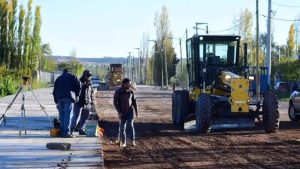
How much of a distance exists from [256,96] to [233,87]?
7.00ft

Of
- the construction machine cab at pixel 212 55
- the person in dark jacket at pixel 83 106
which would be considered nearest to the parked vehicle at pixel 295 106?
the construction machine cab at pixel 212 55

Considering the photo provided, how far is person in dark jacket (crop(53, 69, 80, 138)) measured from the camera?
16.9m

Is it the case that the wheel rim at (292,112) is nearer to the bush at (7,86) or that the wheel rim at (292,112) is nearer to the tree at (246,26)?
the bush at (7,86)

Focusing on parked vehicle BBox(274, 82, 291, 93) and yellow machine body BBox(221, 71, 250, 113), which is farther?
parked vehicle BBox(274, 82, 291, 93)

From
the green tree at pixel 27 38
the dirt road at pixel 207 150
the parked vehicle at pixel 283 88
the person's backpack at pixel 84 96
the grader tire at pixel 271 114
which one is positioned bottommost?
the parked vehicle at pixel 283 88

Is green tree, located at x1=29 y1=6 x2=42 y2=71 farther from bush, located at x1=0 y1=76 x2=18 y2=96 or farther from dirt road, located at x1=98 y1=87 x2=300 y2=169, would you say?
dirt road, located at x1=98 y1=87 x2=300 y2=169

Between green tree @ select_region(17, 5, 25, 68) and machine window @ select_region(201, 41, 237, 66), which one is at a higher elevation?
green tree @ select_region(17, 5, 25, 68)

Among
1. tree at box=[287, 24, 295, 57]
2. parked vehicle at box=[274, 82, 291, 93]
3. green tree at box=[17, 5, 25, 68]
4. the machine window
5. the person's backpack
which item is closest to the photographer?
the person's backpack

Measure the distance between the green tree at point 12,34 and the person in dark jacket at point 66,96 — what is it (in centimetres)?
3952

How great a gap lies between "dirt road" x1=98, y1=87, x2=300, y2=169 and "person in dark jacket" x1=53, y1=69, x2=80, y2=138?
47.9 inches

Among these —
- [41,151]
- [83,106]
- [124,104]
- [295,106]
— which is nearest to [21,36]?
[295,106]

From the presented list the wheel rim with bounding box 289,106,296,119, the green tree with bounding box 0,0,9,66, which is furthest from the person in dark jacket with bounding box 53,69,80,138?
the green tree with bounding box 0,0,9,66

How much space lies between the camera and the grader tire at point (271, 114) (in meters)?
18.8

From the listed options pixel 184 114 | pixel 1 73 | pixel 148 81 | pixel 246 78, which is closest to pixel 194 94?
pixel 184 114
